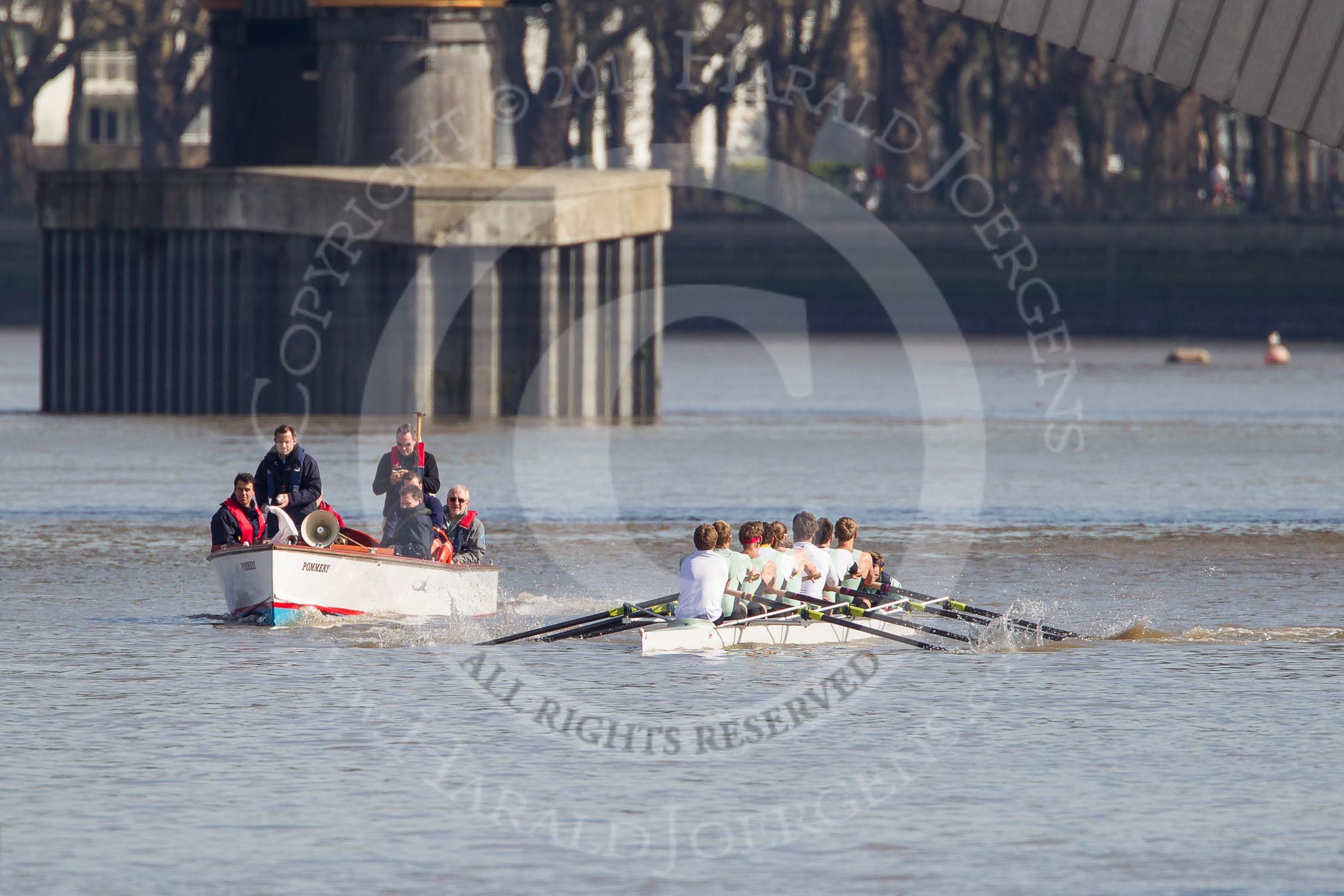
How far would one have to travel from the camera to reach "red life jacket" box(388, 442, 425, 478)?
29.9m

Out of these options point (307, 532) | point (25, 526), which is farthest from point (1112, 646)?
point (25, 526)

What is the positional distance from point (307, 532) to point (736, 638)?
202 inches

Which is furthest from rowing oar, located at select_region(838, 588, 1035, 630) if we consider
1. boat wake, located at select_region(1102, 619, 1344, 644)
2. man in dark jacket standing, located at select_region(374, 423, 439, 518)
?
man in dark jacket standing, located at select_region(374, 423, 439, 518)

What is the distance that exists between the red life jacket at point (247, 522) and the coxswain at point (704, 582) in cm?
519

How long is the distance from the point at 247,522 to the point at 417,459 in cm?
239

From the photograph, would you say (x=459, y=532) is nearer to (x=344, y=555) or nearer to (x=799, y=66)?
(x=344, y=555)

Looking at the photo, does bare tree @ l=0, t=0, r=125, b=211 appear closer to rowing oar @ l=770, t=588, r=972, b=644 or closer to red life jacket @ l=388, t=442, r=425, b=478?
red life jacket @ l=388, t=442, r=425, b=478

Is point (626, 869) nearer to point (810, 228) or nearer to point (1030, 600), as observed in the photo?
point (1030, 600)

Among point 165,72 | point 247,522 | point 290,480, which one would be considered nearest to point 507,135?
point 165,72

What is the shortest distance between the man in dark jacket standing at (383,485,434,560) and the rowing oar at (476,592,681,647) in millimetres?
1738

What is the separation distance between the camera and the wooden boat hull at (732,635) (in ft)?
87.7

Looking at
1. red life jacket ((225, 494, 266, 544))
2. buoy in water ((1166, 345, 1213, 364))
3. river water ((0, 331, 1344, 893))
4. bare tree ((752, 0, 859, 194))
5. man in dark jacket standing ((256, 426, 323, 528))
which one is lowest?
river water ((0, 331, 1344, 893))

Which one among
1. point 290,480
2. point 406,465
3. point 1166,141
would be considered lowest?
point 290,480

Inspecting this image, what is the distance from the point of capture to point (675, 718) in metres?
23.1
